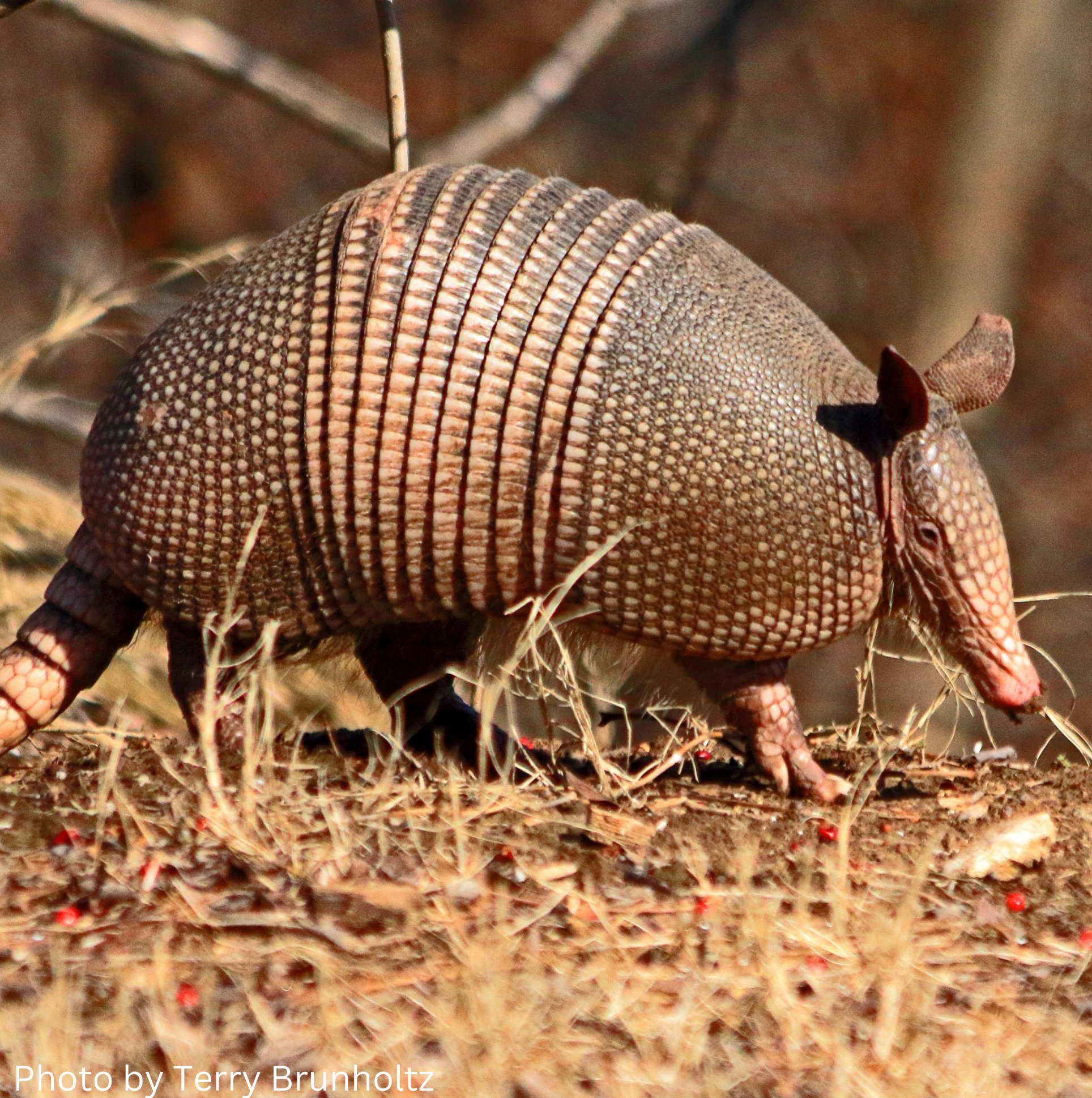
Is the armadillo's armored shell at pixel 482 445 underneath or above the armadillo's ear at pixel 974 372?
underneath

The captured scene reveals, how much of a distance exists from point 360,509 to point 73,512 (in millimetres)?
3398

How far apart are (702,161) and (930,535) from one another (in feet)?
27.2

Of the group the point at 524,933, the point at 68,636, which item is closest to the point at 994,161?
the point at 68,636

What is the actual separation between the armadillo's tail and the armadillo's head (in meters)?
2.45

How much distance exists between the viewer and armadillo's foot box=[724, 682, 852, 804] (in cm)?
482

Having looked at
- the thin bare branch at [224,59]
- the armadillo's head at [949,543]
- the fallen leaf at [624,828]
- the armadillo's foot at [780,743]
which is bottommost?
the fallen leaf at [624,828]

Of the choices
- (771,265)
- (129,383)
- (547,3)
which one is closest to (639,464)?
(129,383)

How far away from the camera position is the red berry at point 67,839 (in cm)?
404

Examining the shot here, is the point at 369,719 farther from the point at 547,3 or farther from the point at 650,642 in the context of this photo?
the point at 547,3

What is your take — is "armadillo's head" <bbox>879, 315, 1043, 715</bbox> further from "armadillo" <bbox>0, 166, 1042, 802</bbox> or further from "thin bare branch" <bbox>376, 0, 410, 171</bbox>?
"thin bare branch" <bbox>376, 0, 410, 171</bbox>

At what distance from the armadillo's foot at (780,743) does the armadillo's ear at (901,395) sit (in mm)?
904

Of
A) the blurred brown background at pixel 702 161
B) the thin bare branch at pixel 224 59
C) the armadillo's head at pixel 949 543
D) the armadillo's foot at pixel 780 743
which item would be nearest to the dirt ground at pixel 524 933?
the armadillo's foot at pixel 780 743

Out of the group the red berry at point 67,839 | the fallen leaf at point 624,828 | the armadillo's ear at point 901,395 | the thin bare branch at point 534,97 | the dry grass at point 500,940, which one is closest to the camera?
the dry grass at point 500,940

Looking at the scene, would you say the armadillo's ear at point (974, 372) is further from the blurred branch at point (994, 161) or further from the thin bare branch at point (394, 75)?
the blurred branch at point (994, 161)
